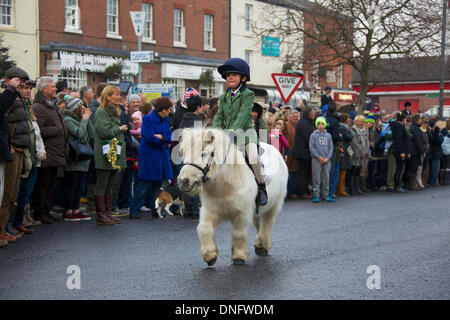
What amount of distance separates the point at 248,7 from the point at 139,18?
81.1ft

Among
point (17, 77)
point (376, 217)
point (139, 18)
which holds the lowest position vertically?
point (376, 217)

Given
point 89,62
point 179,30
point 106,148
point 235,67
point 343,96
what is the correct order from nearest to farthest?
1. point 235,67
2. point 106,148
3. point 89,62
4. point 179,30
5. point 343,96

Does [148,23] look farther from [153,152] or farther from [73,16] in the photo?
[153,152]

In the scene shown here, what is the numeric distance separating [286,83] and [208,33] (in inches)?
941

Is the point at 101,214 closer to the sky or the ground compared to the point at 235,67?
closer to the ground

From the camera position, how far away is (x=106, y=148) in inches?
419

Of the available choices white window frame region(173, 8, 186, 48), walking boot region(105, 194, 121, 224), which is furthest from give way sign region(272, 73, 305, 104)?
white window frame region(173, 8, 186, 48)

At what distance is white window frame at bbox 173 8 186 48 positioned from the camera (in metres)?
38.3

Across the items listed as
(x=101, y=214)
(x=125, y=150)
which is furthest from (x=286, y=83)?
(x=101, y=214)

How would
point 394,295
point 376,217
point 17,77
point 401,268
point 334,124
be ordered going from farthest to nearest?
point 334,124
point 376,217
point 17,77
point 401,268
point 394,295

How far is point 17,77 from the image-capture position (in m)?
8.48
